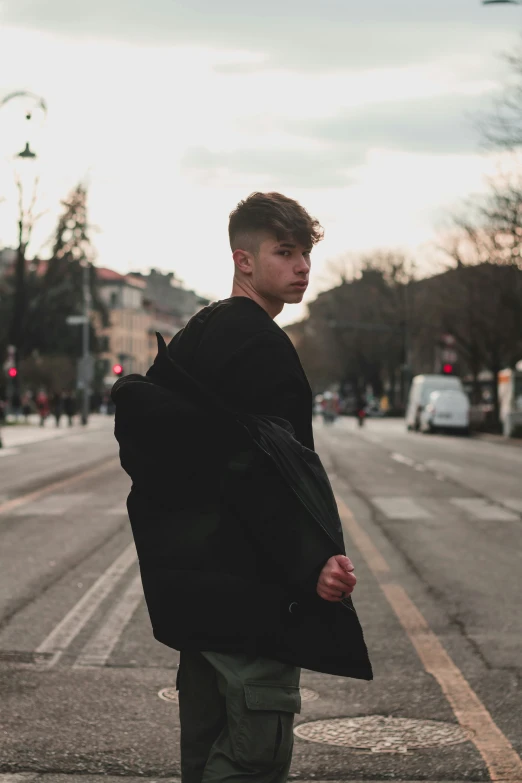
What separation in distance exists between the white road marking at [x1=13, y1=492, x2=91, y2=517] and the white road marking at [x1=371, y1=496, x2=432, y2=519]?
3878 millimetres

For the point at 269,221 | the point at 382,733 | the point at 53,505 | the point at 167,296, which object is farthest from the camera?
the point at 167,296

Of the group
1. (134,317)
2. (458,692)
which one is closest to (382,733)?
(458,692)

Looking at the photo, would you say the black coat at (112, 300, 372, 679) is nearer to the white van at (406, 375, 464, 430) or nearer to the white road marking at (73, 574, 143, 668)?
the white road marking at (73, 574, 143, 668)

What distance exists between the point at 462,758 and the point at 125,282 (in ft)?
515

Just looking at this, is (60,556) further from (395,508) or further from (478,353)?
(478,353)

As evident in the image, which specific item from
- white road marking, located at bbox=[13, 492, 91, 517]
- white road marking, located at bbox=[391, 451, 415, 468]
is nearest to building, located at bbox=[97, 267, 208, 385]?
white road marking, located at bbox=[391, 451, 415, 468]

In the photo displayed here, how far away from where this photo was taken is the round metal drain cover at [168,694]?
6294mm

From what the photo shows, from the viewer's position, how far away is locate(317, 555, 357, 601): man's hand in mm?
2959

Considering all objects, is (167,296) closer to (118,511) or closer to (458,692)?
(118,511)

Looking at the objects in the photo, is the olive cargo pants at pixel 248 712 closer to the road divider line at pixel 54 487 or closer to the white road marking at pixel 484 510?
the white road marking at pixel 484 510

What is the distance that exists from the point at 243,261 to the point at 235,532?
682 millimetres

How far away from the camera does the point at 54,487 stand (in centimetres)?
2077

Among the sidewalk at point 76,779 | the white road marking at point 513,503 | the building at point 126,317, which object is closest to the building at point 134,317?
the building at point 126,317

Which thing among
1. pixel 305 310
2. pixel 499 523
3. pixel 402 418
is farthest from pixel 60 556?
pixel 305 310
